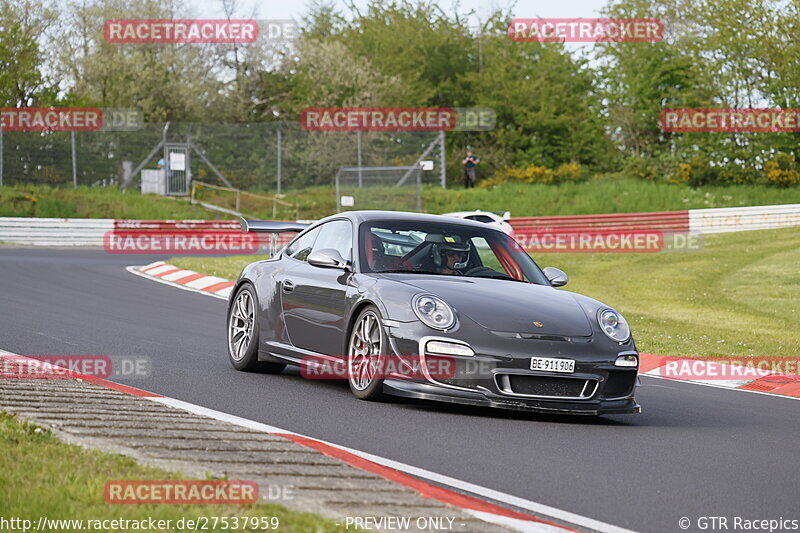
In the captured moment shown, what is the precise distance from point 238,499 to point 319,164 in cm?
3562

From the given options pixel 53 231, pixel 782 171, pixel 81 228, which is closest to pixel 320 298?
pixel 53 231

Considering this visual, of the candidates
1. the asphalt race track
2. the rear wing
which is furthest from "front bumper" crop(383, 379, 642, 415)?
the rear wing

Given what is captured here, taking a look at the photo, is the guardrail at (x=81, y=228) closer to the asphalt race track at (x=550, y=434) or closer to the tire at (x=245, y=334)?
the asphalt race track at (x=550, y=434)

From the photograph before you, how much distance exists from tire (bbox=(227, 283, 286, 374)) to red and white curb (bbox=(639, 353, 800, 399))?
416 centimetres

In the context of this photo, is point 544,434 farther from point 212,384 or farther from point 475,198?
point 475,198

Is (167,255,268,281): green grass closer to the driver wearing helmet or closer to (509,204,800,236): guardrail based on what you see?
the driver wearing helmet

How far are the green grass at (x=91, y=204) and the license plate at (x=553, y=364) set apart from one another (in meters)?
31.0

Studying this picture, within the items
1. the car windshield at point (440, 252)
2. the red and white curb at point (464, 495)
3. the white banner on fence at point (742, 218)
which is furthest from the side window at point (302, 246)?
the white banner on fence at point (742, 218)

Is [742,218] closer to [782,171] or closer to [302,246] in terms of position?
[782,171]

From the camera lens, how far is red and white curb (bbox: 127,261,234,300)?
20.0m

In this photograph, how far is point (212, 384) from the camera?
9164 mm

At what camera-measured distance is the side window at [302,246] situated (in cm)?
1014

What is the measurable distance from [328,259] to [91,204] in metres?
30.9

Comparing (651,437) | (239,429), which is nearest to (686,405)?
(651,437)
